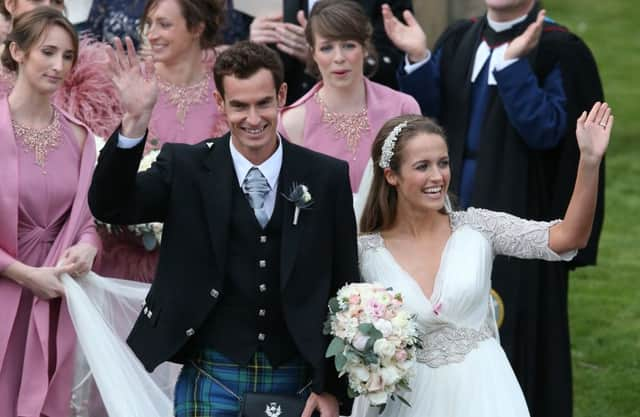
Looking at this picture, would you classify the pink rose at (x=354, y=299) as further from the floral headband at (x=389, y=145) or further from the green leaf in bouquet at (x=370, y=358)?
the floral headband at (x=389, y=145)

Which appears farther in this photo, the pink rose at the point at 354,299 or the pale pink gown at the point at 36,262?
the pale pink gown at the point at 36,262

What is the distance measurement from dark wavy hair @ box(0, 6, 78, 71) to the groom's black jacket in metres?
1.46

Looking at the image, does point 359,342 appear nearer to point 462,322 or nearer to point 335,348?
point 335,348

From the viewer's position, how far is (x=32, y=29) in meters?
6.64

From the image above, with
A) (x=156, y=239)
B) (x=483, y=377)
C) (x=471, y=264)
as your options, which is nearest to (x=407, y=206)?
(x=471, y=264)

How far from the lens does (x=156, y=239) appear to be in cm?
715

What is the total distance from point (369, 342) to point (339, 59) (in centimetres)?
218

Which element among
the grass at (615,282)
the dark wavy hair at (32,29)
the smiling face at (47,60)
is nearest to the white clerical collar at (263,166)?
the smiling face at (47,60)

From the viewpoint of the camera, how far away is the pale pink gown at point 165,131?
7.28 meters

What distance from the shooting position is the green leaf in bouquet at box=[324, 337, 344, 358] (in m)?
5.31

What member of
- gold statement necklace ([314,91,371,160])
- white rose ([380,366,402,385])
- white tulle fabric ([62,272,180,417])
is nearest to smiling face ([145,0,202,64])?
gold statement necklace ([314,91,371,160])

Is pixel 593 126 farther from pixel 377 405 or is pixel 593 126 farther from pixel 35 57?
pixel 35 57

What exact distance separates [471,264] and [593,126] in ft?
2.47

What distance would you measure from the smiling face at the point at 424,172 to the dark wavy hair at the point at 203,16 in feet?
6.81
